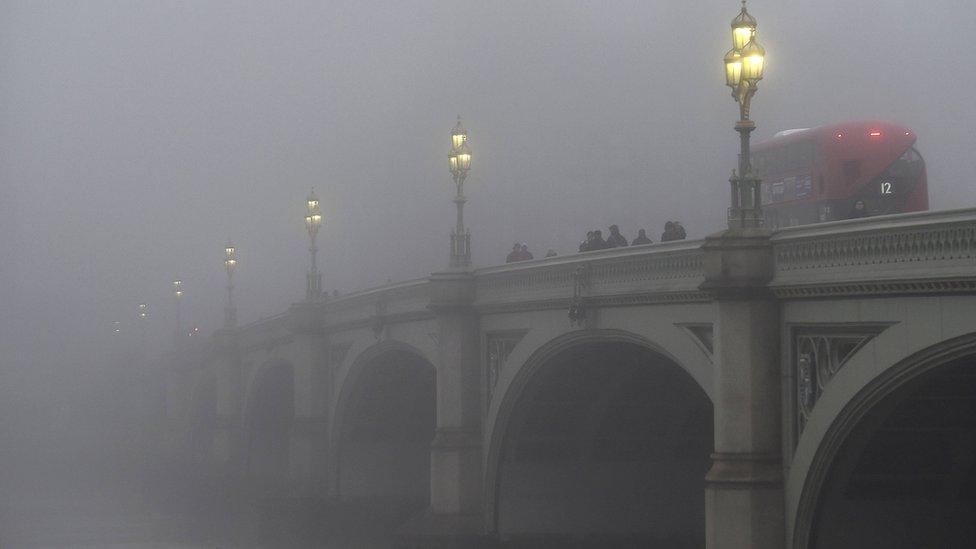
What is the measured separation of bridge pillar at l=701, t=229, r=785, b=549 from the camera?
19.1 metres

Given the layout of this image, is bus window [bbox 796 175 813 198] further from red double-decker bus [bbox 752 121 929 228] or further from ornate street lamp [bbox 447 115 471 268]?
ornate street lamp [bbox 447 115 471 268]

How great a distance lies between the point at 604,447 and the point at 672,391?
312cm

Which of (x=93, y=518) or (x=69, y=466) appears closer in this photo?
(x=93, y=518)

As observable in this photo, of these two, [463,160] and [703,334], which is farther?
[463,160]

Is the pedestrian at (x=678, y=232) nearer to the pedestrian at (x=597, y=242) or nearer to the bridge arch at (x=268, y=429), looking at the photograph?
the pedestrian at (x=597, y=242)

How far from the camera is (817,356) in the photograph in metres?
18.5

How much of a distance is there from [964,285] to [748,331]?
458 centimetres

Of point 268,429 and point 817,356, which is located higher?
point 817,356

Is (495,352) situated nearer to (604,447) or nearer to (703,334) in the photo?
(604,447)

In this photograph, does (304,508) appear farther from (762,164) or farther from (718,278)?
(718,278)

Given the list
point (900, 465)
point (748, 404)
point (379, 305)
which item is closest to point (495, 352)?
point (379, 305)

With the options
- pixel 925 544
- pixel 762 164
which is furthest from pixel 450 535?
pixel 925 544

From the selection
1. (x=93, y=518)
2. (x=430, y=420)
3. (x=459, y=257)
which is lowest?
(x=93, y=518)

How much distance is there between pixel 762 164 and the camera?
3378cm
